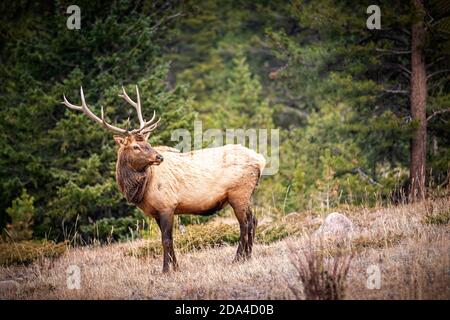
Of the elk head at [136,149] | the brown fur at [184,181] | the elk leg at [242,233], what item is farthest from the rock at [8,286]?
the elk leg at [242,233]

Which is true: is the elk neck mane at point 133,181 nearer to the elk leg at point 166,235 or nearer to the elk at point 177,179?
the elk at point 177,179

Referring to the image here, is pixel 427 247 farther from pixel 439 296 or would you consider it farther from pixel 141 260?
pixel 141 260

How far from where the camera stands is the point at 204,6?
81.0 ft

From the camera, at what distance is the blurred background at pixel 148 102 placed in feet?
41.3

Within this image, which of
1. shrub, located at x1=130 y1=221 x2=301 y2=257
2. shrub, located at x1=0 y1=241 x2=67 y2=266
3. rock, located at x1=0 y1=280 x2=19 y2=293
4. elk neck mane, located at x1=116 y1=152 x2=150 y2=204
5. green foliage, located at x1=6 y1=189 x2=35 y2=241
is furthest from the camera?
green foliage, located at x1=6 y1=189 x2=35 y2=241

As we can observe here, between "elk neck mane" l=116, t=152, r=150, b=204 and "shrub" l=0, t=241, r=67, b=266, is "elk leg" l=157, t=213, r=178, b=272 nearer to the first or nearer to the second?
"elk neck mane" l=116, t=152, r=150, b=204

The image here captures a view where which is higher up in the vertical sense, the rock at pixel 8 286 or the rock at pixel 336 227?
the rock at pixel 336 227

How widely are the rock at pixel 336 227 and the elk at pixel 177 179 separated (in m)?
1.33

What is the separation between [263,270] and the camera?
24.4 feet

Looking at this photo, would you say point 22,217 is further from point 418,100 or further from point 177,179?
point 418,100

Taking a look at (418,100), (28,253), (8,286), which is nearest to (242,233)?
(8,286)

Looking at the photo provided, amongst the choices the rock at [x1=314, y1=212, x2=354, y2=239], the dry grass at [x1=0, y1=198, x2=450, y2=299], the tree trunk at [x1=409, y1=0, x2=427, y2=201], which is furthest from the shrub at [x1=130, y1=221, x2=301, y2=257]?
the tree trunk at [x1=409, y1=0, x2=427, y2=201]

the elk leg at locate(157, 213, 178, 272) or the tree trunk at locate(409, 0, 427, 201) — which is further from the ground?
the tree trunk at locate(409, 0, 427, 201)

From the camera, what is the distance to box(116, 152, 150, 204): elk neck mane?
26.2 ft
